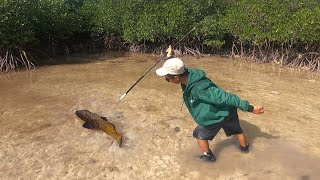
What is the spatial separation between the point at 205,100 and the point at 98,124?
9.13 ft

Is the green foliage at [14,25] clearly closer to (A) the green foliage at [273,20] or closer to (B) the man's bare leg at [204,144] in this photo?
(A) the green foliage at [273,20]

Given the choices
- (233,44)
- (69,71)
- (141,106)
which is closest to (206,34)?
(233,44)

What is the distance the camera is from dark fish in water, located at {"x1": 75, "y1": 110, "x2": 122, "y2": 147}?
6.92 m

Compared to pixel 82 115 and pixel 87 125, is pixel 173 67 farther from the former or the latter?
pixel 82 115

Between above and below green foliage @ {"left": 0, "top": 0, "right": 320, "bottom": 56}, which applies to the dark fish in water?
below

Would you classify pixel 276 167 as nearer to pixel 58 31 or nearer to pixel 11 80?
pixel 11 80

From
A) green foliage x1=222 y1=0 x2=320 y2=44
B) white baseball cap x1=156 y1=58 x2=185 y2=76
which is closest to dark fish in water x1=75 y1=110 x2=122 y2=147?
white baseball cap x1=156 y1=58 x2=185 y2=76

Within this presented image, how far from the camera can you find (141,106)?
28.8 feet

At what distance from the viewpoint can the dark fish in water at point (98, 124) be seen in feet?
22.7

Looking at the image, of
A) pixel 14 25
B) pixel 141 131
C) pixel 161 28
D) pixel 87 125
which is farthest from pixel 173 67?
pixel 161 28

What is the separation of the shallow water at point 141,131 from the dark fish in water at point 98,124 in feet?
0.44

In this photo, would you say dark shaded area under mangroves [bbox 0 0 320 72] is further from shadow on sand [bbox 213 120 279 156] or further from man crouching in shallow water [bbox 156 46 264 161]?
man crouching in shallow water [bbox 156 46 264 161]

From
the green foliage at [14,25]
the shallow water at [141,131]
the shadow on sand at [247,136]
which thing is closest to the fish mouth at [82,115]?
the shallow water at [141,131]

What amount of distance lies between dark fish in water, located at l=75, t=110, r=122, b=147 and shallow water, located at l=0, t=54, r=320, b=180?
5.3 inches
